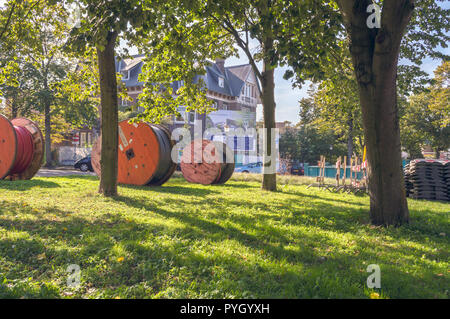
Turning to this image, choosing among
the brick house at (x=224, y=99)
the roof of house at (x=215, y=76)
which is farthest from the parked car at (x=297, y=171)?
the roof of house at (x=215, y=76)

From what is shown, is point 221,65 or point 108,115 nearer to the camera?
point 108,115

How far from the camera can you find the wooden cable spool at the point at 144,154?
1191cm

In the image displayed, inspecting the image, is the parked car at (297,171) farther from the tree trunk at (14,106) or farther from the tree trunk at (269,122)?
the tree trunk at (14,106)

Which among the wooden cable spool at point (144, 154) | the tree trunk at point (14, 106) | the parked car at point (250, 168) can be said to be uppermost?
the tree trunk at point (14, 106)

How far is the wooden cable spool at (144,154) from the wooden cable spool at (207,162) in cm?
231

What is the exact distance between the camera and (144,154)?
12.1m

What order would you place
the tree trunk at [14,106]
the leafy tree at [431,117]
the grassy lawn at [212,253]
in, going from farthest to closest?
1. the leafy tree at [431,117]
2. the tree trunk at [14,106]
3. the grassy lawn at [212,253]

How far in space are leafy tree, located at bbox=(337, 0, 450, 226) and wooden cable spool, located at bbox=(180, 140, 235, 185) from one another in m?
8.70

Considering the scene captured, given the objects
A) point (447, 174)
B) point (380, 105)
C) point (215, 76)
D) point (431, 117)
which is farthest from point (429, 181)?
point (215, 76)

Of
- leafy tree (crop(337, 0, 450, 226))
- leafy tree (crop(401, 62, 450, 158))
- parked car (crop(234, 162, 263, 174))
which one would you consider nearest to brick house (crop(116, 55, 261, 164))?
parked car (crop(234, 162, 263, 174))

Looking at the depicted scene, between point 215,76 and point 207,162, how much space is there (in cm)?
3124

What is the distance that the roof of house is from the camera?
134 feet

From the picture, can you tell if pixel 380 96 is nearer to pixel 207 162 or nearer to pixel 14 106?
pixel 207 162
